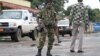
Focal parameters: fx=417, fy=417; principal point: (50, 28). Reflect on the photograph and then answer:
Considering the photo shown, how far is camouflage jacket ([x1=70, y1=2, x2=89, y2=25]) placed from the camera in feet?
44.2

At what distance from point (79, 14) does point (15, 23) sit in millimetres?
8570

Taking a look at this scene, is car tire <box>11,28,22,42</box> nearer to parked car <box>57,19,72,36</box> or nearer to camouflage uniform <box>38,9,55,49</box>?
camouflage uniform <box>38,9,55,49</box>

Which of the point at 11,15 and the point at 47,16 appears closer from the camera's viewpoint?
the point at 47,16

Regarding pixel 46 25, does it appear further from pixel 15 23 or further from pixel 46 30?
pixel 15 23

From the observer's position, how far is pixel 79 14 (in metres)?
13.5

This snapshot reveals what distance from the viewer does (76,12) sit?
1356 centimetres

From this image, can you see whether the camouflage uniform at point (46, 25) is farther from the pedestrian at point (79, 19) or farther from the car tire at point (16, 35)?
the car tire at point (16, 35)

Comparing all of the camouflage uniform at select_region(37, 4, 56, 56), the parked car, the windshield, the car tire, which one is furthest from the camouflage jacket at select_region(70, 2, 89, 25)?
the parked car

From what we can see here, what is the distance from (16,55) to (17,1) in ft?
Result: 118

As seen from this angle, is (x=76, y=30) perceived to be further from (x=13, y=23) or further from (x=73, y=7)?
(x=13, y=23)

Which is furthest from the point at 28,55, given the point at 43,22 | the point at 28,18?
the point at 28,18

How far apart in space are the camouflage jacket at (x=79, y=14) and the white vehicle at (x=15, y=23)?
829cm

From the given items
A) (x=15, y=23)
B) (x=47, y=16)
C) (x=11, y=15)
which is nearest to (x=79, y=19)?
(x=47, y=16)

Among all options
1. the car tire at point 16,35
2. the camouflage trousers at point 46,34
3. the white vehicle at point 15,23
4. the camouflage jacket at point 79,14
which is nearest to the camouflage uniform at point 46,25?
the camouflage trousers at point 46,34
